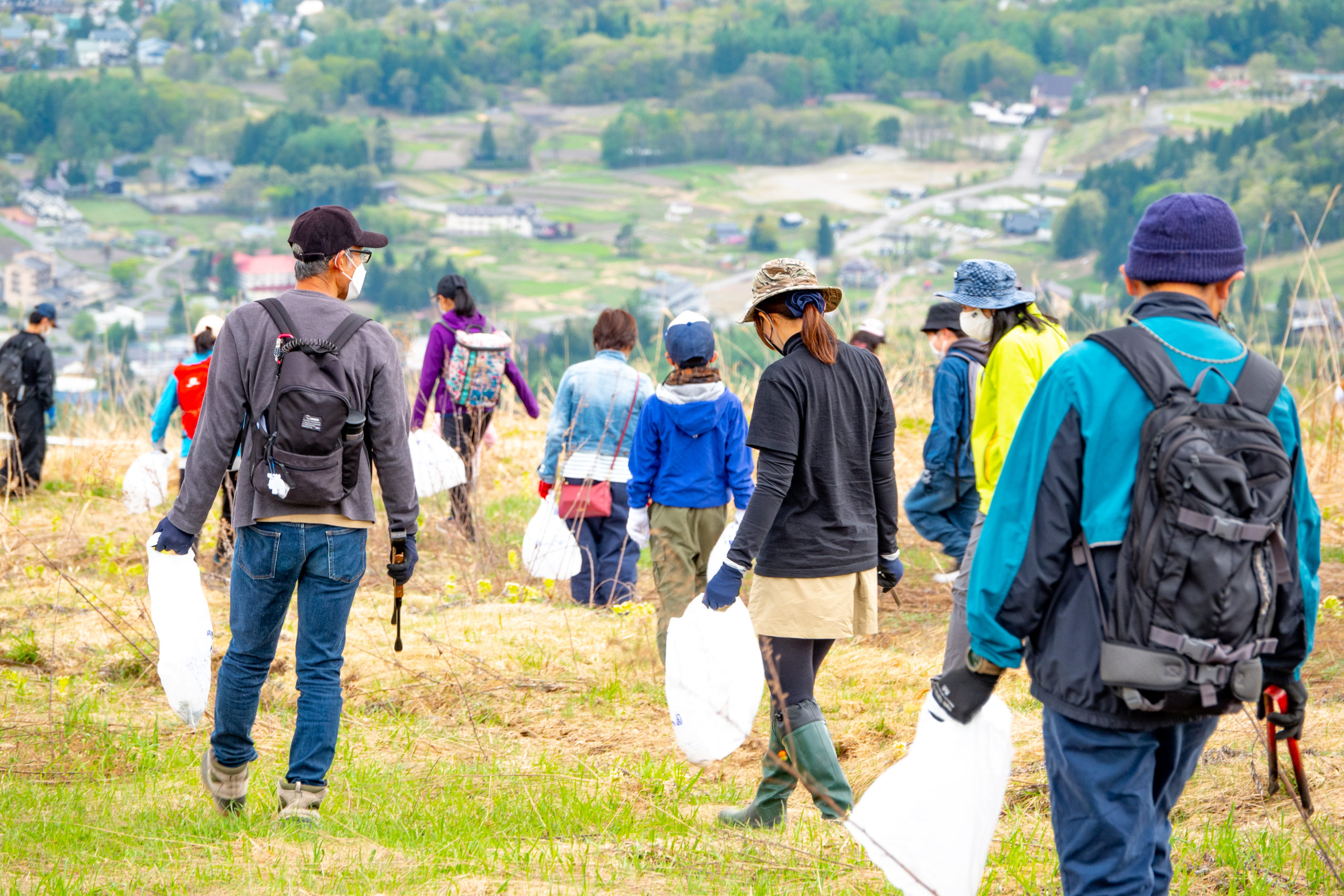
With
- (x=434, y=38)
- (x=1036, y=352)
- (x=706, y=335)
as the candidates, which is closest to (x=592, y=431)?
(x=706, y=335)

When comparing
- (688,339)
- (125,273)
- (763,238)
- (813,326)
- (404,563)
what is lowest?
(125,273)

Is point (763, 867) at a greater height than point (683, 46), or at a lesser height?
lesser

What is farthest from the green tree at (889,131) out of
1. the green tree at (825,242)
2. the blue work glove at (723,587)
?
the blue work glove at (723,587)

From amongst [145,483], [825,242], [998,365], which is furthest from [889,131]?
[998,365]

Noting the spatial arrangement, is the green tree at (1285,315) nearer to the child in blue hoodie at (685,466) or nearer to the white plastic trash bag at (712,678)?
the child in blue hoodie at (685,466)

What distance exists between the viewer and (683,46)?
4838 inches

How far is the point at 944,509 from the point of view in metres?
6.14

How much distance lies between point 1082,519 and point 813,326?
1.41 m

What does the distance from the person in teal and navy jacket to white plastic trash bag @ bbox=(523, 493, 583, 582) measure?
4.12 metres

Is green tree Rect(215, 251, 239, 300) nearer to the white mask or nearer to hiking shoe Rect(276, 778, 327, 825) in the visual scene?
the white mask

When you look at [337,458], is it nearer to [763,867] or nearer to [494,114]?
Result: [763,867]

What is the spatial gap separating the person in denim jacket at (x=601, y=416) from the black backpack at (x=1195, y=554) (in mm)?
4414

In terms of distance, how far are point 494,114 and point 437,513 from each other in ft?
383

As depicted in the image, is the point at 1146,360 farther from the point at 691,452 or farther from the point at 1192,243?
the point at 691,452
